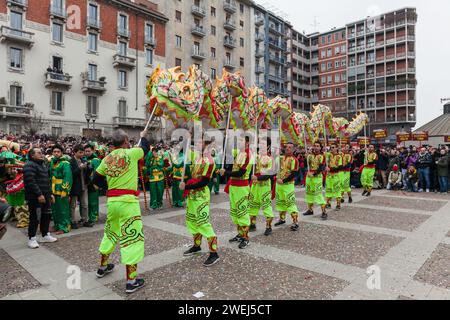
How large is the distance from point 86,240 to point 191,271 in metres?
2.88

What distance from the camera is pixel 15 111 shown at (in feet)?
82.4

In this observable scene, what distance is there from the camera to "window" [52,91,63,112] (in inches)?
1091

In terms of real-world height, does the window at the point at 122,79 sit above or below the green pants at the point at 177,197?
above

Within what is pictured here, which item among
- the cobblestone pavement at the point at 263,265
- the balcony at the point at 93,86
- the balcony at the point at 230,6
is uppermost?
the balcony at the point at 230,6

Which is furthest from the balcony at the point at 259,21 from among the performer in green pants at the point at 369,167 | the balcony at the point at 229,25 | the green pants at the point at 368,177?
the green pants at the point at 368,177

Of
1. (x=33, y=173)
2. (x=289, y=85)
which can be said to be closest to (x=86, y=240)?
(x=33, y=173)

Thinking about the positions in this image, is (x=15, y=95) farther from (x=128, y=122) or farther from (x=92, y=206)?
(x=92, y=206)

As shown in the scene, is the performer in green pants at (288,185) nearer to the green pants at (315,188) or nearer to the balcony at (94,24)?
the green pants at (315,188)

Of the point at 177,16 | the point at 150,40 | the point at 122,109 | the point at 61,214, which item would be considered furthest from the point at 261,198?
the point at 177,16

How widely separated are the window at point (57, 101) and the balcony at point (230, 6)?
80.5 ft

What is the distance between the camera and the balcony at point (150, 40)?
34.2m

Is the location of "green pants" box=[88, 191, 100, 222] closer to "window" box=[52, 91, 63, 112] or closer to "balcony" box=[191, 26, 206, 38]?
"window" box=[52, 91, 63, 112]

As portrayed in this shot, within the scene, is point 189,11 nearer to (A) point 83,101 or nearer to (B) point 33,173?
(A) point 83,101
